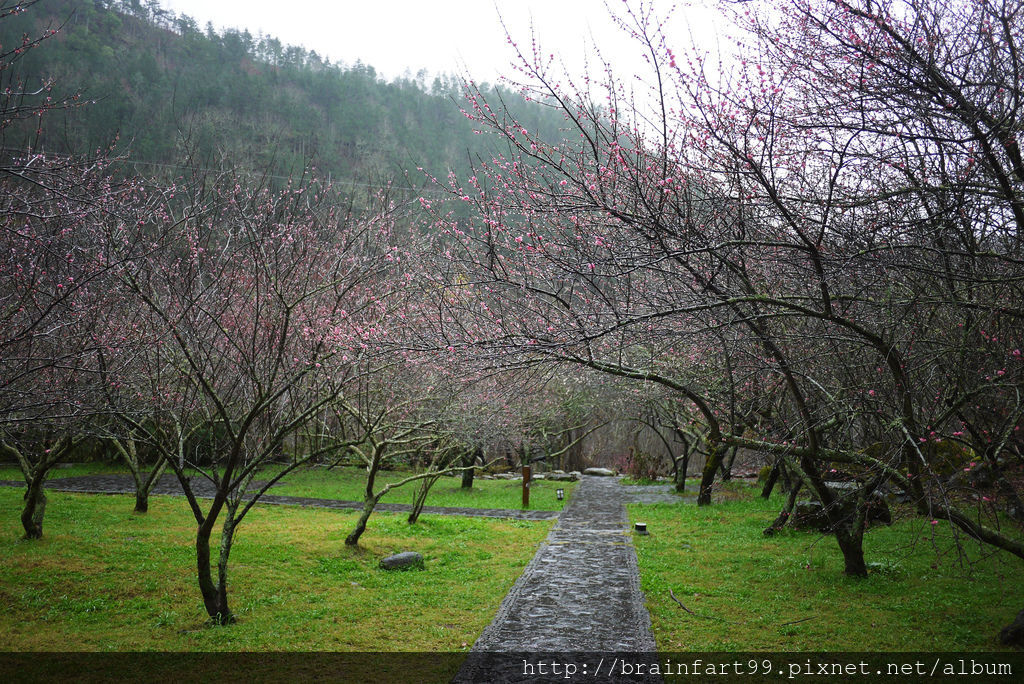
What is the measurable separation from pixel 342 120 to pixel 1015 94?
3893 centimetres

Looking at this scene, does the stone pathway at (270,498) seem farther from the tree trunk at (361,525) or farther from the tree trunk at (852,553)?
the tree trunk at (852,553)

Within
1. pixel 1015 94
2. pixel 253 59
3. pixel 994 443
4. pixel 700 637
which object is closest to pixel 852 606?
pixel 700 637

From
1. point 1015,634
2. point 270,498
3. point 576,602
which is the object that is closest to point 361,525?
point 576,602

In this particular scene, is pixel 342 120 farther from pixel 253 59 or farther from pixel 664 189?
pixel 664 189

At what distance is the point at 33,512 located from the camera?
985 centimetres

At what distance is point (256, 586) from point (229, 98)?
33.6 meters

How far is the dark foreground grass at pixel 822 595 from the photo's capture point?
586 cm

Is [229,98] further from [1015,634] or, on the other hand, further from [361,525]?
[1015,634]

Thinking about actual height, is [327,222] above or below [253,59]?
below

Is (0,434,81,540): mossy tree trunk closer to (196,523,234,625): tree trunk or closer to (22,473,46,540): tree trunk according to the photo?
(22,473,46,540): tree trunk

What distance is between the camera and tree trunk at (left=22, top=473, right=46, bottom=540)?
9.67m

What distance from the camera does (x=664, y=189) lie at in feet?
14.0

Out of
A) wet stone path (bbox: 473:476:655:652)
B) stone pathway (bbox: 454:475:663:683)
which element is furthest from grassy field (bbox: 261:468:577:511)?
stone pathway (bbox: 454:475:663:683)

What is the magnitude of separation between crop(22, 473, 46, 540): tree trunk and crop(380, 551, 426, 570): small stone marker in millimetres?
5249
